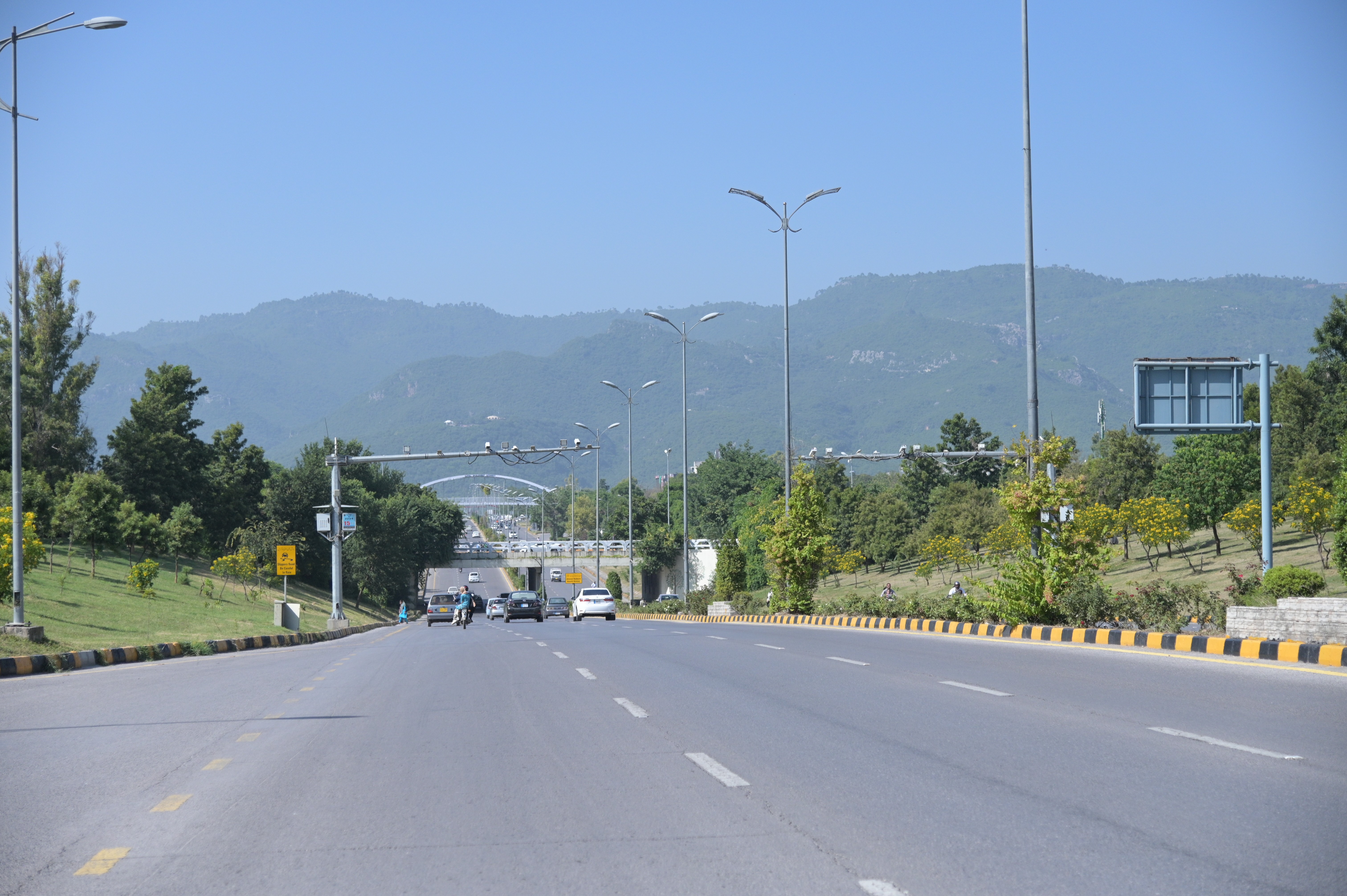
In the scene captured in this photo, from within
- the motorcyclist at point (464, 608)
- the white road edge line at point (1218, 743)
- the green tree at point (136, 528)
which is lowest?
the motorcyclist at point (464, 608)

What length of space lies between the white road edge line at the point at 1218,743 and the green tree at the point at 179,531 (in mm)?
48004

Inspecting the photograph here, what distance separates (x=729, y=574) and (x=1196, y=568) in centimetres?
2150

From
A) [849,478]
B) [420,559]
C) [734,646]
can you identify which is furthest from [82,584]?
[849,478]

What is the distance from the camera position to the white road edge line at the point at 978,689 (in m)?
12.8

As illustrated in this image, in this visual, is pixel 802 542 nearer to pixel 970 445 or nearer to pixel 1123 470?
pixel 1123 470

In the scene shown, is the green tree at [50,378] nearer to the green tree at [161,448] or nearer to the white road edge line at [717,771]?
the green tree at [161,448]

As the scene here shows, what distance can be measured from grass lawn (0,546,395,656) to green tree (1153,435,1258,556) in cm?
3991

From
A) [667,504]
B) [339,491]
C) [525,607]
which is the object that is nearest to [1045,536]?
[339,491]

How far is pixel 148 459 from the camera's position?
241 ft

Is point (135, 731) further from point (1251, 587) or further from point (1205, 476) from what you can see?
point (1205, 476)

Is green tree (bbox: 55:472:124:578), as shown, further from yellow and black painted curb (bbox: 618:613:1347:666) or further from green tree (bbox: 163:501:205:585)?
yellow and black painted curb (bbox: 618:613:1347:666)

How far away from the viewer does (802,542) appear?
42312mm

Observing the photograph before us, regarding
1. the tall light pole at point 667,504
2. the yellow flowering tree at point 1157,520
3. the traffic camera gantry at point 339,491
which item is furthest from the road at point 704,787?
the tall light pole at point 667,504

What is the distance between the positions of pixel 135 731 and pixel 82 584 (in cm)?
3028
